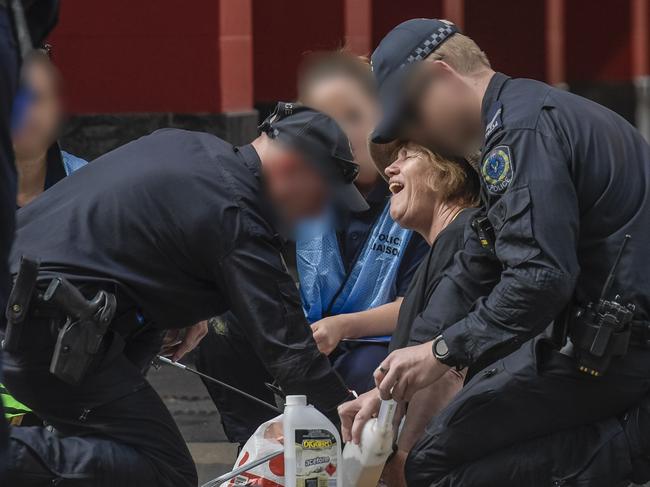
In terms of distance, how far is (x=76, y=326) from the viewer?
11.2 ft

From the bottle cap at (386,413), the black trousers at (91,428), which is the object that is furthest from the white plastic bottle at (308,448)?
the black trousers at (91,428)

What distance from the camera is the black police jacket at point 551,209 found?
3.20 metres

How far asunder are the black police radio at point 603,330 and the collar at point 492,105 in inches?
16.6

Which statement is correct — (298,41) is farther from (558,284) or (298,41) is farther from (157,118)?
(558,284)

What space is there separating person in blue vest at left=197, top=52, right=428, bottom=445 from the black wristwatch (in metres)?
1.09

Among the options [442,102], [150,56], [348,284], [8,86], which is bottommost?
[150,56]

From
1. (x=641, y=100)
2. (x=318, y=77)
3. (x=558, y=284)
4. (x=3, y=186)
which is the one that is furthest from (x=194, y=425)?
(x=641, y=100)

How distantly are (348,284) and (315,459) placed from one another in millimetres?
1112

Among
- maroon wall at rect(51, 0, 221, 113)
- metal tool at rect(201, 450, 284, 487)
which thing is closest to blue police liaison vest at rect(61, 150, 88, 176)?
metal tool at rect(201, 450, 284, 487)

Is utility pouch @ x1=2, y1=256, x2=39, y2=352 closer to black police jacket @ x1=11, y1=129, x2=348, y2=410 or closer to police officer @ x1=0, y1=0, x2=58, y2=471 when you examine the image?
black police jacket @ x1=11, y1=129, x2=348, y2=410

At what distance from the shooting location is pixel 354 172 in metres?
3.74

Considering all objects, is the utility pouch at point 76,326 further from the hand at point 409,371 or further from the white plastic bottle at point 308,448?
the hand at point 409,371

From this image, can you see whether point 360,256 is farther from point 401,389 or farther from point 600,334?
point 600,334

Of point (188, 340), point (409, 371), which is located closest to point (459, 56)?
point (409, 371)
